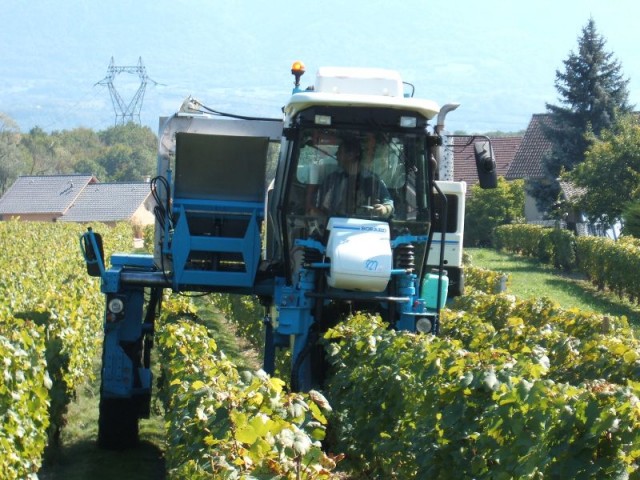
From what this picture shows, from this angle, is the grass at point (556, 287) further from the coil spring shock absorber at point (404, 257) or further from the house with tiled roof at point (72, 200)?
the house with tiled roof at point (72, 200)

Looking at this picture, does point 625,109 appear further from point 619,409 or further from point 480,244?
point 619,409

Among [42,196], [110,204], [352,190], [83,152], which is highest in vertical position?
[83,152]

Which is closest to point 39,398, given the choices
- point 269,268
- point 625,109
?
point 269,268

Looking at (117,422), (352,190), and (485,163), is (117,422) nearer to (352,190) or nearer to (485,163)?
(352,190)

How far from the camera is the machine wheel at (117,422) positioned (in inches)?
484

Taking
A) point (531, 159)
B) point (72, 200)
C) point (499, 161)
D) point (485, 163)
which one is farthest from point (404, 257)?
point (72, 200)

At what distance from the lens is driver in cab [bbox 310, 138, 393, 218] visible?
34.6ft

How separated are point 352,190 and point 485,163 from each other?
141 cm

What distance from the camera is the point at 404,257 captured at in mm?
10508

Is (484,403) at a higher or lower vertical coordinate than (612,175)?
lower

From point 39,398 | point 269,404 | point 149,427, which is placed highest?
point 269,404

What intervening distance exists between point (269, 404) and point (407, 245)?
3999 mm

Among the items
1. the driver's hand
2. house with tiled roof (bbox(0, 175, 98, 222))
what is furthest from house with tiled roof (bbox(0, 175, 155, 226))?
the driver's hand

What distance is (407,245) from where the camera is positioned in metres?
10.6
